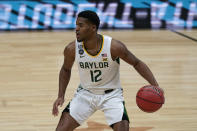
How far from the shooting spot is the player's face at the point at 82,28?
3674 millimetres

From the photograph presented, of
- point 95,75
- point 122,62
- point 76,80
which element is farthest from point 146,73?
point 122,62

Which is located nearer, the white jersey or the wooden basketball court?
the white jersey

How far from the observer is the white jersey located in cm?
381

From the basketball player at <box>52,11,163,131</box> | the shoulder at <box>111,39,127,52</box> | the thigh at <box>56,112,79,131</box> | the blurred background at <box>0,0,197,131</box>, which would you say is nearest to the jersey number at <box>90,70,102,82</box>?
the basketball player at <box>52,11,163,131</box>

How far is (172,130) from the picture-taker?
4.93 metres

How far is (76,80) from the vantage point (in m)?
7.39

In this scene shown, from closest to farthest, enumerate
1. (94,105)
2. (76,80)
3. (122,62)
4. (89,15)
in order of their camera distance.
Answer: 1. (89,15)
2. (94,105)
3. (76,80)
4. (122,62)

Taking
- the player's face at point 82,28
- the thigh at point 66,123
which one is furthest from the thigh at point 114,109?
the player's face at point 82,28

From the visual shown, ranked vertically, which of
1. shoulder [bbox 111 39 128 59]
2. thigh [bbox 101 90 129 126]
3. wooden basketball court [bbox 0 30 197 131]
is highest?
shoulder [bbox 111 39 128 59]

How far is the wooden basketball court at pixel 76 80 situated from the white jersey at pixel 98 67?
120 centimetres

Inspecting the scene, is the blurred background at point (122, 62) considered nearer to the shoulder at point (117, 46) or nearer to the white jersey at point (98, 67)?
the white jersey at point (98, 67)

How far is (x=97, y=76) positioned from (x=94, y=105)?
26cm

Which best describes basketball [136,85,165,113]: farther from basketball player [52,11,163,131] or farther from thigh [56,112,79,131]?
thigh [56,112,79,131]

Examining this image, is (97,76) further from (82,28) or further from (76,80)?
(76,80)
